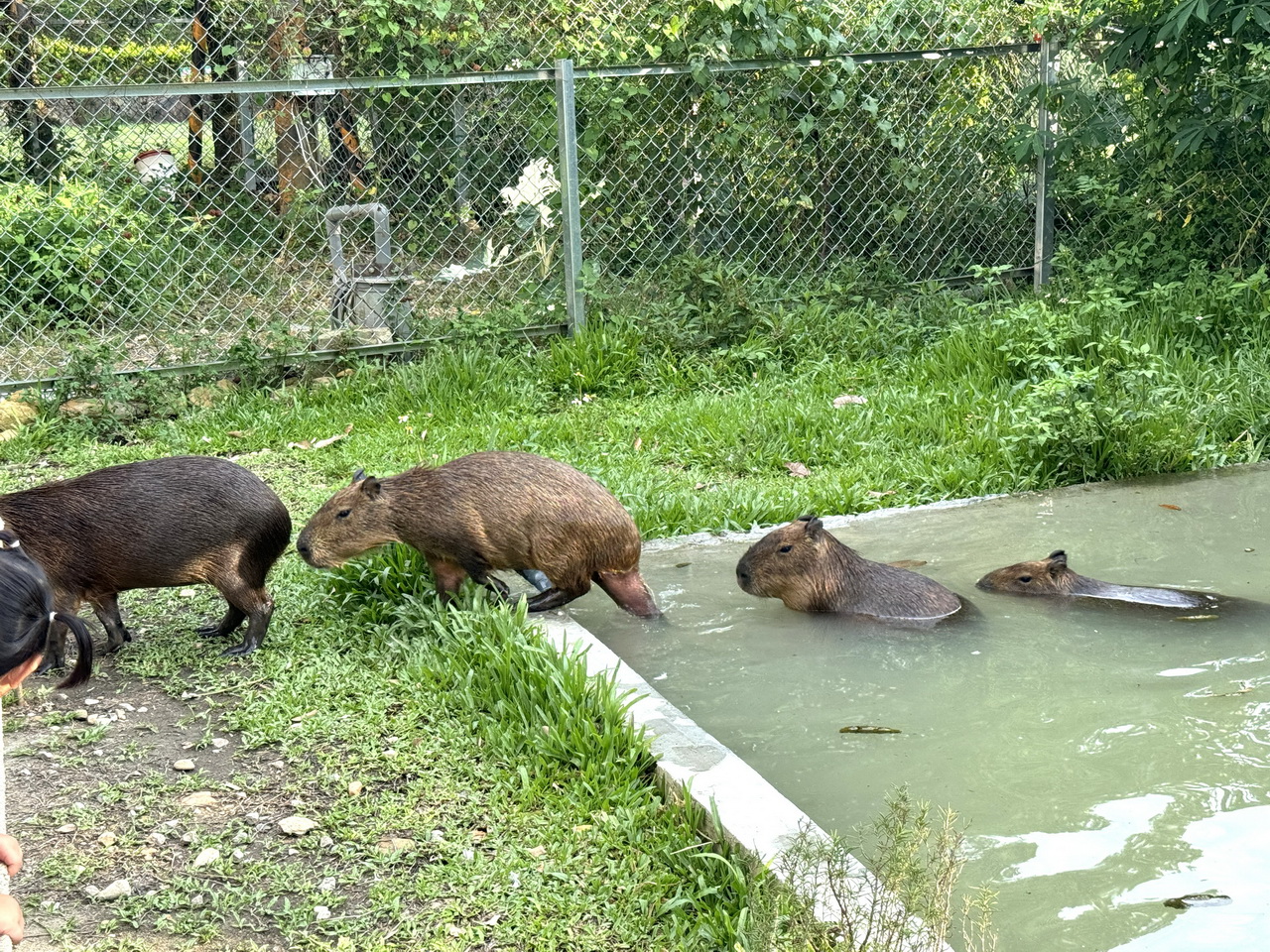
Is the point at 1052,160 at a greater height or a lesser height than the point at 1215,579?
greater

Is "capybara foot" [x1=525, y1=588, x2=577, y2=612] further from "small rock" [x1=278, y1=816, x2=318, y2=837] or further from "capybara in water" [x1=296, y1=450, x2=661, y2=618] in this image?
"small rock" [x1=278, y1=816, x2=318, y2=837]

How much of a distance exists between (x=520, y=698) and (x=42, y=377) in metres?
5.09

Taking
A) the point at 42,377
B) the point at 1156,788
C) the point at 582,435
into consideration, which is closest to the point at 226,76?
the point at 42,377

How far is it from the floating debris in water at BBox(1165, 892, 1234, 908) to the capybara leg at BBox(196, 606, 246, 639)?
10.5ft

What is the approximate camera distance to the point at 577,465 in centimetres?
679

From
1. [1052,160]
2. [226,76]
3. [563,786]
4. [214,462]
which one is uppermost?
[226,76]

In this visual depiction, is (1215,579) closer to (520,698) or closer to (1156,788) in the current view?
(1156,788)

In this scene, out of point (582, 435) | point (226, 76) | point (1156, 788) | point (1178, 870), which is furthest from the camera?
point (226, 76)

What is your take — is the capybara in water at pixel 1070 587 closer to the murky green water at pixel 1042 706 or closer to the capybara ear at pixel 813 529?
the murky green water at pixel 1042 706

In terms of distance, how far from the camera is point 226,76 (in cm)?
883

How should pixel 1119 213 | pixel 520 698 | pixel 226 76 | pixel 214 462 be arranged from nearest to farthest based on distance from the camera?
pixel 520 698 → pixel 214 462 → pixel 226 76 → pixel 1119 213

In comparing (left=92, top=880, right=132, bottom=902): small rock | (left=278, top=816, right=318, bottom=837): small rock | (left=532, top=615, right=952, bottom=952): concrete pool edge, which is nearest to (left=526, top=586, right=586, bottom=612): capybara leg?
(left=532, top=615, right=952, bottom=952): concrete pool edge

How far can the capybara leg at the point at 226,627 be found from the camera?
4.86 metres

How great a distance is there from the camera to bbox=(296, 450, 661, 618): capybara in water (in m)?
4.72
